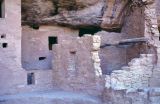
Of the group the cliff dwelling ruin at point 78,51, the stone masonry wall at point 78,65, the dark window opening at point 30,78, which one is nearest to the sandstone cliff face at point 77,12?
the cliff dwelling ruin at point 78,51

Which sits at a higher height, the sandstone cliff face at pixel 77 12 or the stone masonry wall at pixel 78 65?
the sandstone cliff face at pixel 77 12

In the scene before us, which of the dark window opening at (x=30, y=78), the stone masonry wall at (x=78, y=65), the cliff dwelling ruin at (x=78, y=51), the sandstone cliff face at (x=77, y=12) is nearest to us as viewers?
the cliff dwelling ruin at (x=78, y=51)

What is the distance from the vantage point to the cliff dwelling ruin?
11984mm


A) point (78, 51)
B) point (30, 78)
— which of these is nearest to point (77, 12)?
point (78, 51)

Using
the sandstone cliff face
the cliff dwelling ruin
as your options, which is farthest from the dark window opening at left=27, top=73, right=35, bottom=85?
the sandstone cliff face

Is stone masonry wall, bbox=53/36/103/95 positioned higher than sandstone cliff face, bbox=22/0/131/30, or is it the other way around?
sandstone cliff face, bbox=22/0/131/30

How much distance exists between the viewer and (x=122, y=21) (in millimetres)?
15297

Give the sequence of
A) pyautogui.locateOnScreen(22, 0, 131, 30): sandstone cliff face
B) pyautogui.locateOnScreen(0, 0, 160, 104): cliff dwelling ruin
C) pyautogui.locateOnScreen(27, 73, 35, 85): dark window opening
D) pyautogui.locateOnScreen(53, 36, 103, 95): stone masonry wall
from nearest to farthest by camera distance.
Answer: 1. pyautogui.locateOnScreen(0, 0, 160, 104): cliff dwelling ruin
2. pyautogui.locateOnScreen(53, 36, 103, 95): stone masonry wall
3. pyautogui.locateOnScreen(27, 73, 35, 85): dark window opening
4. pyautogui.locateOnScreen(22, 0, 131, 30): sandstone cliff face

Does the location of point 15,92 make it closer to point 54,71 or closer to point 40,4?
point 54,71

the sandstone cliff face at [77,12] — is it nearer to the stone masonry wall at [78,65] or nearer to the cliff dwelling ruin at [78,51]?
the cliff dwelling ruin at [78,51]

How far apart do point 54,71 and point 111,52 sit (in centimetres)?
225

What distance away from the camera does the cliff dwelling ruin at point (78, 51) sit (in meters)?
12.0

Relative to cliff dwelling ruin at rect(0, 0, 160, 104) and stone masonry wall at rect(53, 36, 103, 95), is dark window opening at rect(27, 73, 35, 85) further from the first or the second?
stone masonry wall at rect(53, 36, 103, 95)

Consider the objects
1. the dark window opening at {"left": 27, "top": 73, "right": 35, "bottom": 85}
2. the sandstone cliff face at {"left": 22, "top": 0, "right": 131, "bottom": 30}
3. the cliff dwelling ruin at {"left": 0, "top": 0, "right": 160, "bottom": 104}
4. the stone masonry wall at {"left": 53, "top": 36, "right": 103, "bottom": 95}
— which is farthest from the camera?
the sandstone cliff face at {"left": 22, "top": 0, "right": 131, "bottom": 30}
